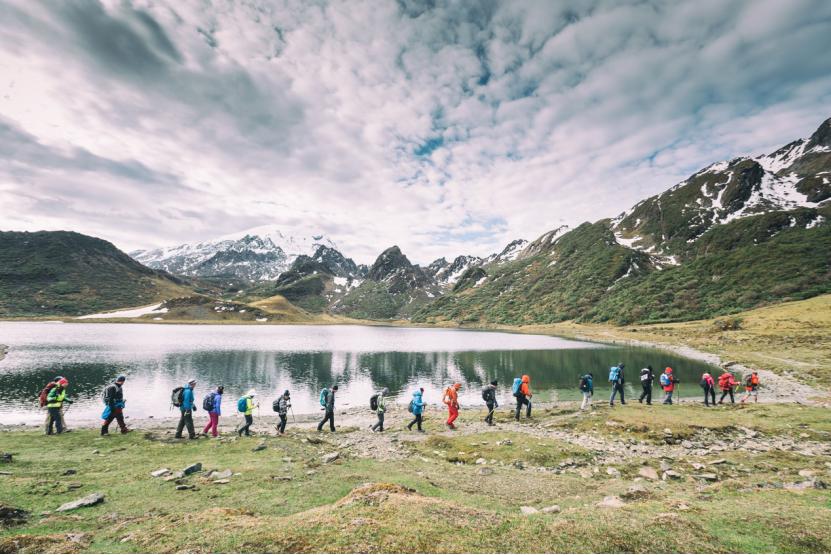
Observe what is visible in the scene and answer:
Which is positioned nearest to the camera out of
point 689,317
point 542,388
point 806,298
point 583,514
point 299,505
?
point 583,514

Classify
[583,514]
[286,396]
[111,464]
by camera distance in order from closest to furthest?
[583,514] → [111,464] → [286,396]

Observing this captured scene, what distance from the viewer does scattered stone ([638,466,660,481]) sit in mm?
16280

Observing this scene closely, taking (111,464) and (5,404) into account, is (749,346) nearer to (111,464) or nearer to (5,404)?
(111,464)

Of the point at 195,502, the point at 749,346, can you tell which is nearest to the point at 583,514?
the point at 195,502

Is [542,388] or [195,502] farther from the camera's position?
[542,388]

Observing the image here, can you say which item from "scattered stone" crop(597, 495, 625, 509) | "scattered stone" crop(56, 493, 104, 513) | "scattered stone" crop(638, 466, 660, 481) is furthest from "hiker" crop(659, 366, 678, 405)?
"scattered stone" crop(56, 493, 104, 513)

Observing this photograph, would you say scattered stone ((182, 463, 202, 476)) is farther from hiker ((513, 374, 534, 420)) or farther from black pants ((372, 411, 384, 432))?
hiker ((513, 374, 534, 420))

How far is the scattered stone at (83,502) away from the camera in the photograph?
11.3 meters

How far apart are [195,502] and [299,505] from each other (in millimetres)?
3545

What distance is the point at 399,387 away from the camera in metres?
55.7

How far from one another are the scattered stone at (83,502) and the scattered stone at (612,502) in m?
16.4

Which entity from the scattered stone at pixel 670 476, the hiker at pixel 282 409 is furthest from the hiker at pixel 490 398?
the hiker at pixel 282 409

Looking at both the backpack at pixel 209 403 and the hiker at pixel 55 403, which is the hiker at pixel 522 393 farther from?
the hiker at pixel 55 403

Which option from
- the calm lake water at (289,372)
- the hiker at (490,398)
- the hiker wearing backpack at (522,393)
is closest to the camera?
the hiker at (490,398)
